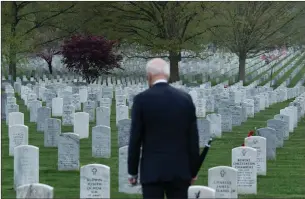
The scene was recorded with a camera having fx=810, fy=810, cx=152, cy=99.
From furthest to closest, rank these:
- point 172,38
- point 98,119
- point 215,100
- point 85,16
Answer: point 85,16
point 172,38
point 215,100
point 98,119

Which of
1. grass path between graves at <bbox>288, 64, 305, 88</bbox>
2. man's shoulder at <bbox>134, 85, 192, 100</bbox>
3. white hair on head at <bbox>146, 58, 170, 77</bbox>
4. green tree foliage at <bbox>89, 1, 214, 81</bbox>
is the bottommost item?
man's shoulder at <bbox>134, 85, 192, 100</bbox>

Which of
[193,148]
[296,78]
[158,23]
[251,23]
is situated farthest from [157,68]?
[296,78]

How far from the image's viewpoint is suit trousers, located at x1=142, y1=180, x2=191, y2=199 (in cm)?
755

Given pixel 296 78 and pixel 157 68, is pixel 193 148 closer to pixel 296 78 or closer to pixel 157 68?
pixel 157 68

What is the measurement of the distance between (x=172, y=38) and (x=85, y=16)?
19.9ft

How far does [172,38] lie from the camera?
4272cm

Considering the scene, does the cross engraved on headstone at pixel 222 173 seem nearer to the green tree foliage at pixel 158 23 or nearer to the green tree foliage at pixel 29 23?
the green tree foliage at pixel 29 23

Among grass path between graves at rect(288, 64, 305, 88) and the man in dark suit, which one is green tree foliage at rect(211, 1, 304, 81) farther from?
the man in dark suit

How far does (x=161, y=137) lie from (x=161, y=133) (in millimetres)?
38

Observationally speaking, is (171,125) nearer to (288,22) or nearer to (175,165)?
(175,165)

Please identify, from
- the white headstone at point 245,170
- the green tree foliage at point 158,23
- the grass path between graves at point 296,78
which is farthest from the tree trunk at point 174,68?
the white headstone at point 245,170

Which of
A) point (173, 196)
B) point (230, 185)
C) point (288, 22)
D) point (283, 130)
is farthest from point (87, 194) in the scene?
point (288, 22)

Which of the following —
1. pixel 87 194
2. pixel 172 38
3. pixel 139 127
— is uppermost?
pixel 172 38

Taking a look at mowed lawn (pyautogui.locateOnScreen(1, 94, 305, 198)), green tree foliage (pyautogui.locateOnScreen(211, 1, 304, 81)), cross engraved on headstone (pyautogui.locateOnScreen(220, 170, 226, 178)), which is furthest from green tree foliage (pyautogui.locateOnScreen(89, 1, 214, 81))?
cross engraved on headstone (pyautogui.locateOnScreen(220, 170, 226, 178))
